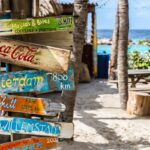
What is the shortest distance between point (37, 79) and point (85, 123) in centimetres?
439

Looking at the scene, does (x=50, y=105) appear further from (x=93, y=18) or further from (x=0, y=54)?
(x=93, y=18)

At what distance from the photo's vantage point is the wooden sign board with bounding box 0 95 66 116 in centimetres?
403

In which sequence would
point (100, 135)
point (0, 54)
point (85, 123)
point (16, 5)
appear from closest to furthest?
point (0, 54) → point (16, 5) → point (100, 135) → point (85, 123)

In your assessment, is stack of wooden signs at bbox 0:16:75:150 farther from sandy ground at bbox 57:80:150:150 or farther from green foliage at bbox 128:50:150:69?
green foliage at bbox 128:50:150:69

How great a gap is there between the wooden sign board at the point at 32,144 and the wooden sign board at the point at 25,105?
293 millimetres

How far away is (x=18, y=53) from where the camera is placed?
4.00 metres

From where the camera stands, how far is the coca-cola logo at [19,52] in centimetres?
399

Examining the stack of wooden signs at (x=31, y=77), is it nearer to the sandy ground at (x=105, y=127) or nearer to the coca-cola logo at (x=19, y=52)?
the coca-cola logo at (x=19, y=52)

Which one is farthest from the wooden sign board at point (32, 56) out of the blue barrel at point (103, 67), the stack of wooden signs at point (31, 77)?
the blue barrel at point (103, 67)

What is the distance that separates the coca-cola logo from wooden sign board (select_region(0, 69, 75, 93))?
0.16 m

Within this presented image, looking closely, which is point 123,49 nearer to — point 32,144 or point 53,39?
point 53,39

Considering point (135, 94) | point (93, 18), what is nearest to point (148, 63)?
point (93, 18)

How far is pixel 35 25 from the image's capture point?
13.4ft

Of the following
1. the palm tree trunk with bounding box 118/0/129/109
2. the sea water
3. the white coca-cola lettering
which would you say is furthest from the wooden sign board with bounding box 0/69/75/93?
the sea water
